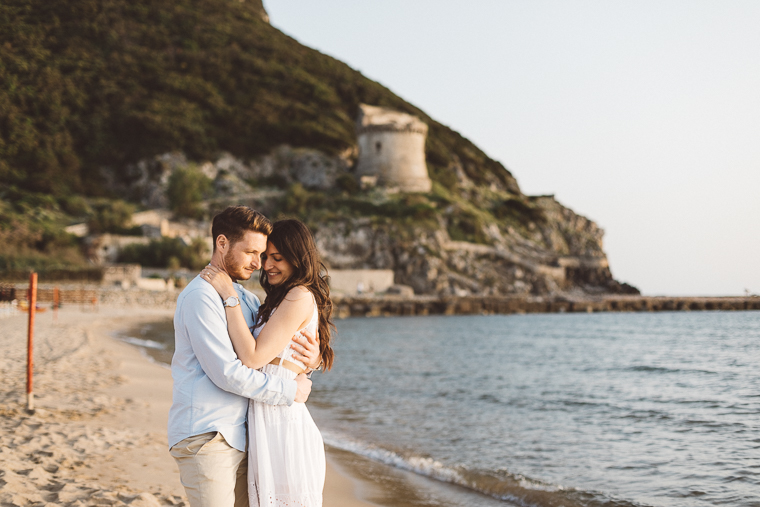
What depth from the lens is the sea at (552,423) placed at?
5.64 metres

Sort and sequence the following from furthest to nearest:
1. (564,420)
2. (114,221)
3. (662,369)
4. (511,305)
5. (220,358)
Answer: (511,305) → (114,221) → (662,369) → (564,420) → (220,358)

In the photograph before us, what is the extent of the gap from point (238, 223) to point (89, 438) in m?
4.11

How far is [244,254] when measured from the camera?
244cm

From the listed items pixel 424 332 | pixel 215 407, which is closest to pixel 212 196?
pixel 424 332

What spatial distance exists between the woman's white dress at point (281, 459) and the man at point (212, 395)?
5 cm

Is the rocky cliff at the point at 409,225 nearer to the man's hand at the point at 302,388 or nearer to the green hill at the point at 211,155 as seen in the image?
the green hill at the point at 211,155

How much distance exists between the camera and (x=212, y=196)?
5356 centimetres

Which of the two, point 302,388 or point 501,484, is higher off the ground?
point 302,388

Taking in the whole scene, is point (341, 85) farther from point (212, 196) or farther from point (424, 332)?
point (424, 332)

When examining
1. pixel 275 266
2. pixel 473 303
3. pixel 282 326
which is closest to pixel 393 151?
pixel 473 303

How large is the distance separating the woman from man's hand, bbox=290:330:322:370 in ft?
0.07

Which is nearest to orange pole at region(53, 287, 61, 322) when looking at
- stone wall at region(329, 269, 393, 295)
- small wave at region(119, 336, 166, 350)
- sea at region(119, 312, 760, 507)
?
small wave at region(119, 336, 166, 350)

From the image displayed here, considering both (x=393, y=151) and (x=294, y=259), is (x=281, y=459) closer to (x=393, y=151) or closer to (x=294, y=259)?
(x=294, y=259)

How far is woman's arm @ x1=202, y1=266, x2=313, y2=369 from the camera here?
2.29 metres
